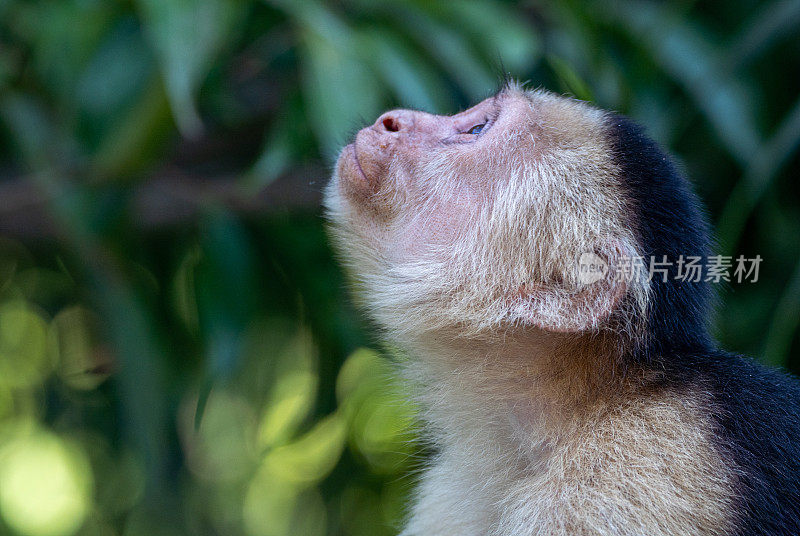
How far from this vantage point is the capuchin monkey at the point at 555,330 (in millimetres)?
1707

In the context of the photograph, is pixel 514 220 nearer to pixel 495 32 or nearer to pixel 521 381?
pixel 521 381

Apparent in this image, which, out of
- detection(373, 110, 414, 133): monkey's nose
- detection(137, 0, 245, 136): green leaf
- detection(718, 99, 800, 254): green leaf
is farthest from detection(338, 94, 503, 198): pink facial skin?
detection(718, 99, 800, 254): green leaf

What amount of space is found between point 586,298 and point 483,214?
373 millimetres

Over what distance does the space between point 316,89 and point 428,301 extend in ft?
3.67

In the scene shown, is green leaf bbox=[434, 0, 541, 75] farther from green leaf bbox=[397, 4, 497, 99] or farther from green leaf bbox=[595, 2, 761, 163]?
green leaf bbox=[595, 2, 761, 163]

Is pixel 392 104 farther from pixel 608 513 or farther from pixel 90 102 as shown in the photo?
pixel 608 513

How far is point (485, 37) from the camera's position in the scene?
3.14 m

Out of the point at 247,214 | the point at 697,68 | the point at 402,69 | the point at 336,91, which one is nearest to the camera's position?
the point at 336,91

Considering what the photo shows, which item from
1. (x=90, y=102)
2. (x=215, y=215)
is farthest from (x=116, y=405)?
(x=90, y=102)

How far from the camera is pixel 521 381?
6.63ft

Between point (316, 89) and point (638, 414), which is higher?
point (316, 89)

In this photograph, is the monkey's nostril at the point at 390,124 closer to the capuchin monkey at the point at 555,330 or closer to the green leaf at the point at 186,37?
the capuchin monkey at the point at 555,330

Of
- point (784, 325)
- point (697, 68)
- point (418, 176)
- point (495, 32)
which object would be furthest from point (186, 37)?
point (784, 325)

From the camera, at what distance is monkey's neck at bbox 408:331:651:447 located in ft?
6.33
